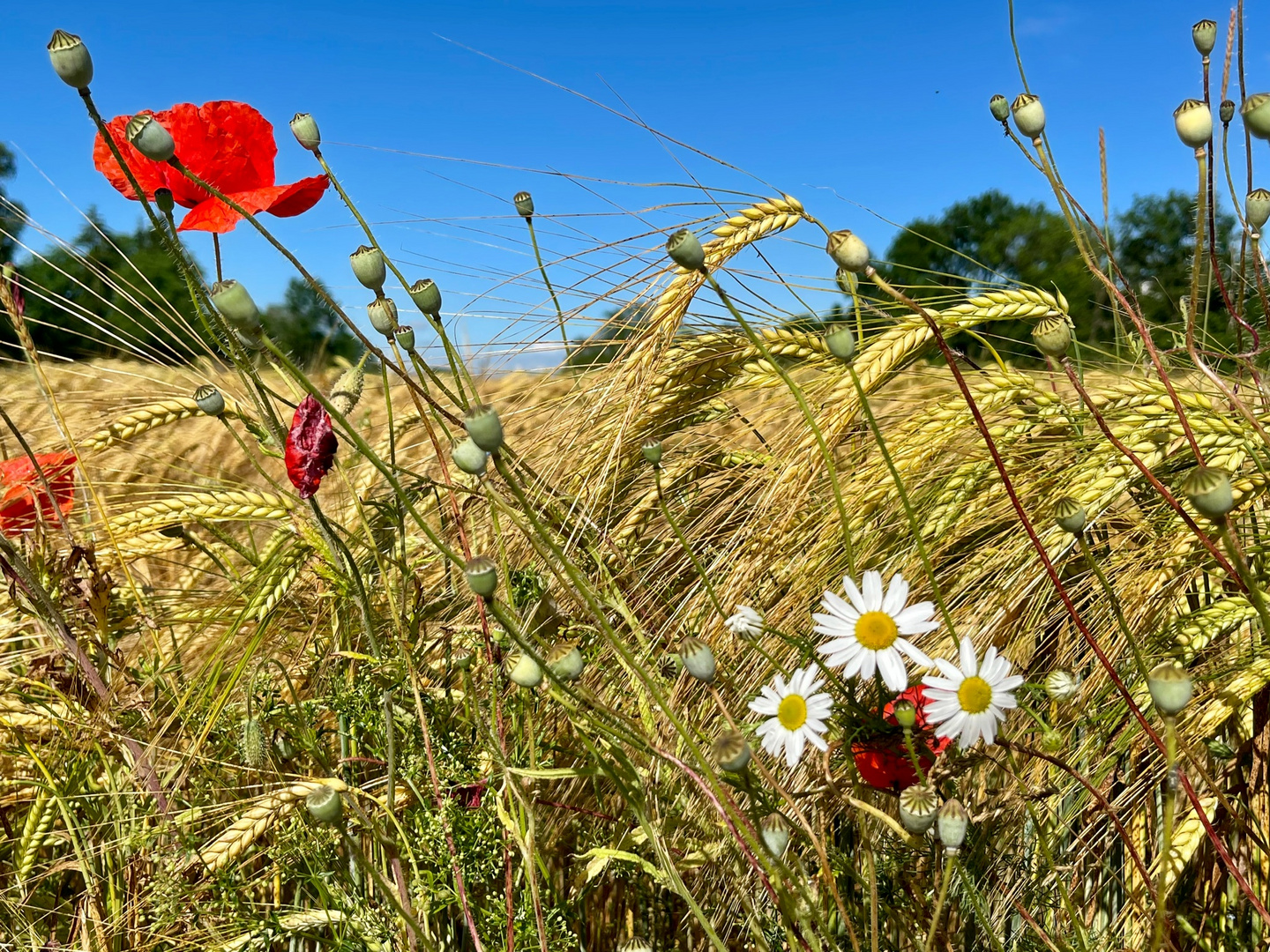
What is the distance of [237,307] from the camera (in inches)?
24.4

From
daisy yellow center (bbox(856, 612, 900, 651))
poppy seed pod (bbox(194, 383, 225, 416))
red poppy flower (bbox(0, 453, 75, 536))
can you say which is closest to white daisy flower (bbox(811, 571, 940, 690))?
daisy yellow center (bbox(856, 612, 900, 651))

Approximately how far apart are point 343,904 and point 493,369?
0.74 meters

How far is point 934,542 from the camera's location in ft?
3.08

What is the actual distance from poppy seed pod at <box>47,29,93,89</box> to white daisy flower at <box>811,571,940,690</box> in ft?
2.11

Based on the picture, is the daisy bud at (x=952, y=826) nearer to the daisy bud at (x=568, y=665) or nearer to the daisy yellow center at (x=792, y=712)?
the daisy yellow center at (x=792, y=712)

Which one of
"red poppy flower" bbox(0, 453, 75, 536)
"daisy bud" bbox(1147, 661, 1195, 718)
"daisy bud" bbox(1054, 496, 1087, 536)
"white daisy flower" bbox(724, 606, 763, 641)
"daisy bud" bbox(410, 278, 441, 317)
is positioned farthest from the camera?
"red poppy flower" bbox(0, 453, 75, 536)

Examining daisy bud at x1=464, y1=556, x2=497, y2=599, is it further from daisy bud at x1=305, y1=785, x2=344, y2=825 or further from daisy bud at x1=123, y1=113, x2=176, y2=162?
daisy bud at x1=123, y1=113, x2=176, y2=162

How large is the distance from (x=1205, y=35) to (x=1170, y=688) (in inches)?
34.4

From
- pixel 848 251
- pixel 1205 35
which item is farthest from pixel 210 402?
pixel 1205 35

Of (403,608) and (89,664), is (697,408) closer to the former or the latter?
(403,608)

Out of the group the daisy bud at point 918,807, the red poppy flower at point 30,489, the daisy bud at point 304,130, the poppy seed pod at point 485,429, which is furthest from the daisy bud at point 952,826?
the red poppy flower at point 30,489

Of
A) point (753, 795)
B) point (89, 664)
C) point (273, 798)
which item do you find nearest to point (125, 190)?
point (89, 664)

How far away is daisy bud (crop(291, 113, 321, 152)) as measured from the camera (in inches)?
35.0

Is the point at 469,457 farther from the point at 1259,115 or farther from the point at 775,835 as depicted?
the point at 1259,115
